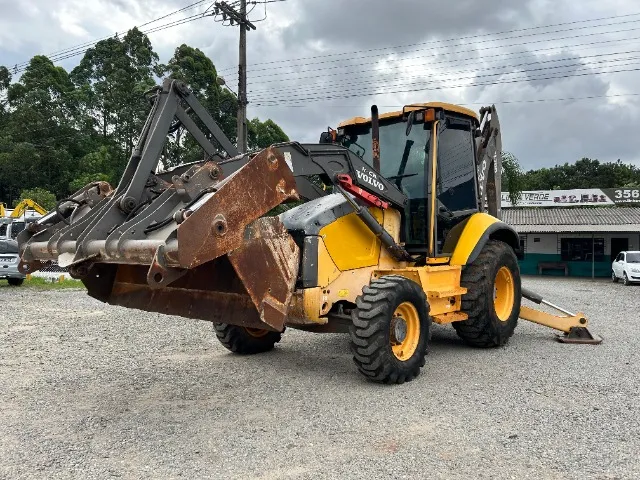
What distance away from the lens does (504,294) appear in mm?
8039

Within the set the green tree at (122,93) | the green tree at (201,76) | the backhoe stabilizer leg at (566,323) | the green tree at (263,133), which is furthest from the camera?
the green tree at (122,93)

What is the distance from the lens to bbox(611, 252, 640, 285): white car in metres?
23.1

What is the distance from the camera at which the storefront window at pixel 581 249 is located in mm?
29188

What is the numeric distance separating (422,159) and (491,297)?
1.92m

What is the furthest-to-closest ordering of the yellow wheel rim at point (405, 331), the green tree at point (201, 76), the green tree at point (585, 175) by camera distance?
the green tree at point (585, 175) < the green tree at point (201, 76) < the yellow wheel rim at point (405, 331)

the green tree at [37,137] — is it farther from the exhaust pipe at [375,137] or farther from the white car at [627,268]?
the exhaust pipe at [375,137]

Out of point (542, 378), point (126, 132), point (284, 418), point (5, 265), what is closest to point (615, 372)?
point (542, 378)

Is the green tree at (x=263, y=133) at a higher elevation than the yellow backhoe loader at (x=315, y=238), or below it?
higher

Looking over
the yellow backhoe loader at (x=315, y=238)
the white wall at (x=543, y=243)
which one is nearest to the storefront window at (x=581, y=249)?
the white wall at (x=543, y=243)

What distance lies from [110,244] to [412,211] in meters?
3.66

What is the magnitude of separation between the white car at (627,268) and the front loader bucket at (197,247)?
2186 cm

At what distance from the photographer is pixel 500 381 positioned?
19.7ft

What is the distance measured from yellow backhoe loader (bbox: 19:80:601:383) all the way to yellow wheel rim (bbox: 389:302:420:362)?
1 cm

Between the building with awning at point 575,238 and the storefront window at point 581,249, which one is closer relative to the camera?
the building with awning at point 575,238
